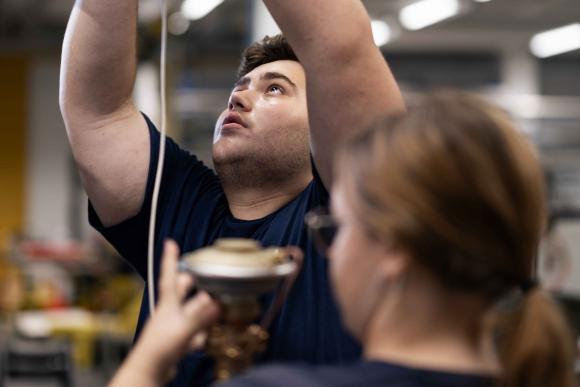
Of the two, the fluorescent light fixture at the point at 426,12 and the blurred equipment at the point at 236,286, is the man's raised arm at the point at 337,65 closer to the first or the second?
the blurred equipment at the point at 236,286

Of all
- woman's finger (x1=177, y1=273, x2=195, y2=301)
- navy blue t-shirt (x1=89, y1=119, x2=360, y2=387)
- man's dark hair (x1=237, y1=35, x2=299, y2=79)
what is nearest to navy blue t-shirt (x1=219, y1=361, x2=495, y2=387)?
woman's finger (x1=177, y1=273, x2=195, y2=301)

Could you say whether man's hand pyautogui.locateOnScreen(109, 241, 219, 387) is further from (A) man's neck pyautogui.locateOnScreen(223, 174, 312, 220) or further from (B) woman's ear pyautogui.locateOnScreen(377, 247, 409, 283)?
(A) man's neck pyautogui.locateOnScreen(223, 174, 312, 220)

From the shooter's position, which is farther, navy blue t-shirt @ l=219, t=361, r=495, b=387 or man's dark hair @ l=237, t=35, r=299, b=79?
man's dark hair @ l=237, t=35, r=299, b=79

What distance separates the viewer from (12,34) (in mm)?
13547

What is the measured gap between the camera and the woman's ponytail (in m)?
1.14

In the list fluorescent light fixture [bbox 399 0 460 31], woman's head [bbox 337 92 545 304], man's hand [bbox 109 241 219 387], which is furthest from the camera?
fluorescent light fixture [bbox 399 0 460 31]

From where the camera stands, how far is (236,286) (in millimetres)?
1214

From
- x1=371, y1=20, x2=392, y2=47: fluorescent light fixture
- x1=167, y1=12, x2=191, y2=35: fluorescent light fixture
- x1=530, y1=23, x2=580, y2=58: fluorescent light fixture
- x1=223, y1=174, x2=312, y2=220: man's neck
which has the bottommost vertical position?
x1=223, y1=174, x2=312, y2=220: man's neck

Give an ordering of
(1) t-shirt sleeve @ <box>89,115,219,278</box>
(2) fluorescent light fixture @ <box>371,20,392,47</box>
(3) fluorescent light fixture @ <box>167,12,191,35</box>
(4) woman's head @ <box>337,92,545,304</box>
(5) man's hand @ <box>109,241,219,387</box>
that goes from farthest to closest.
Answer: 1. (2) fluorescent light fixture @ <box>371,20,392,47</box>
2. (3) fluorescent light fixture @ <box>167,12,191,35</box>
3. (1) t-shirt sleeve @ <box>89,115,219,278</box>
4. (5) man's hand @ <box>109,241,219,387</box>
5. (4) woman's head @ <box>337,92,545,304</box>

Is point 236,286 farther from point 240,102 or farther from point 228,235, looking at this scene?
point 240,102

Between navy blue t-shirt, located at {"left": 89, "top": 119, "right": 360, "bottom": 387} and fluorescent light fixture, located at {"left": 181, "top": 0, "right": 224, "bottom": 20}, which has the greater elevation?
fluorescent light fixture, located at {"left": 181, "top": 0, "right": 224, "bottom": 20}

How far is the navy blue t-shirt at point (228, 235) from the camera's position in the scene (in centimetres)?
154

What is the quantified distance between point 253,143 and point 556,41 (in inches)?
419

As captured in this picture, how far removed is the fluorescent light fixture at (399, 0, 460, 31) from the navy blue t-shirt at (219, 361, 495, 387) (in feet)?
28.8
